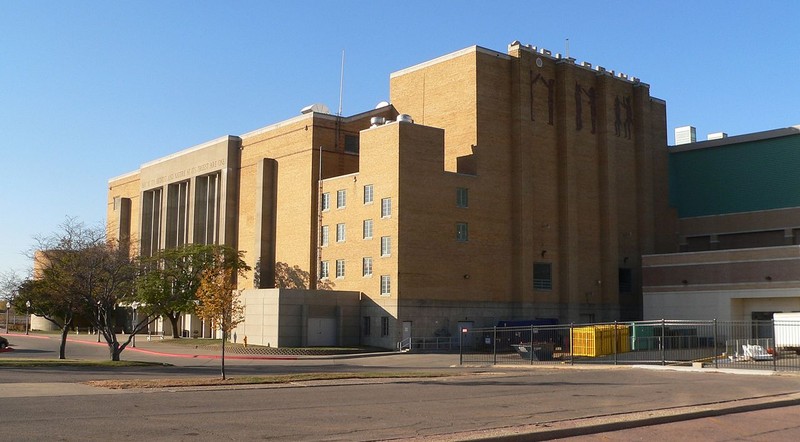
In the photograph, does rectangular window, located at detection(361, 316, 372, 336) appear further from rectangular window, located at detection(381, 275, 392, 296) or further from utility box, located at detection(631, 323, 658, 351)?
utility box, located at detection(631, 323, 658, 351)

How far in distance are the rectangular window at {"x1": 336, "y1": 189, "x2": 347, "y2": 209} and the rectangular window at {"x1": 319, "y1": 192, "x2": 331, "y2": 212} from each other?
1129 millimetres

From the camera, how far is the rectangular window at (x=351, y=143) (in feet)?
223

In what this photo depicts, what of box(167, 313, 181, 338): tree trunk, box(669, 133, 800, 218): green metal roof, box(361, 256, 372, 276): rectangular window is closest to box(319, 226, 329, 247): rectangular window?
box(361, 256, 372, 276): rectangular window

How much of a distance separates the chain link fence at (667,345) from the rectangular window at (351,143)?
83.2ft

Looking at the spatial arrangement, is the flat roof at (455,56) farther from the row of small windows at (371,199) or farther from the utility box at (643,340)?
the utility box at (643,340)

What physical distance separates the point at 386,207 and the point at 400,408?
39.6 meters

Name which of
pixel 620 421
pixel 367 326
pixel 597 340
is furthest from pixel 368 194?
pixel 620 421

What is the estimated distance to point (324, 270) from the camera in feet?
211

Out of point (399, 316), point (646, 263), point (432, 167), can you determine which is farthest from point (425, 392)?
point (646, 263)

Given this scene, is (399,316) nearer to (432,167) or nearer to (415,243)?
(415,243)

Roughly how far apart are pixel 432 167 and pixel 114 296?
25.5m

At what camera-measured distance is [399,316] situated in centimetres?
5653

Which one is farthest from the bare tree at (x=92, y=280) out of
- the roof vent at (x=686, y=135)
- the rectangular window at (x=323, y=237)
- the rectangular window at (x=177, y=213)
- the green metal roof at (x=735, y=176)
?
the roof vent at (x=686, y=135)

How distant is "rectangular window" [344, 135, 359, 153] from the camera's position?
6806 cm
